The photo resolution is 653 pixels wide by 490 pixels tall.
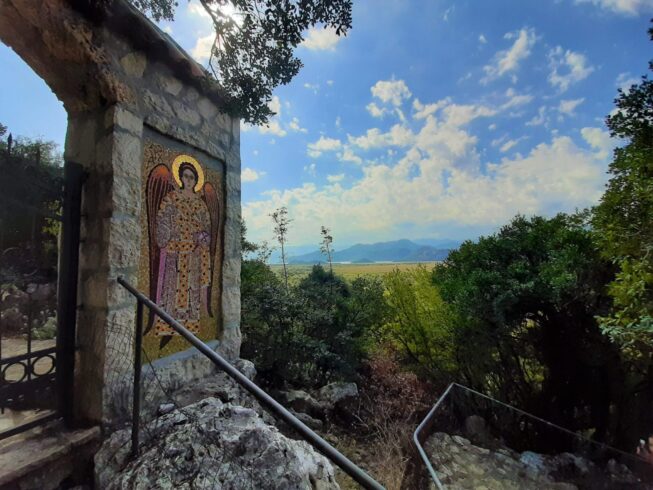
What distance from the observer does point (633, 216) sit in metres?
2.73

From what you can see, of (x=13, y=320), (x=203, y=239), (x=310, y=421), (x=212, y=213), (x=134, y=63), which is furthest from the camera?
(x=13, y=320)

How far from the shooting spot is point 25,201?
1828 millimetres

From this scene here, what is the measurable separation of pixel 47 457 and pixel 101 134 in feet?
6.11

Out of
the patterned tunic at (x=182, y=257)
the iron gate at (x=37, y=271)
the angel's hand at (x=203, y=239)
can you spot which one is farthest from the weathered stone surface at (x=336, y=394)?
the iron gate at (x=37, y=271)

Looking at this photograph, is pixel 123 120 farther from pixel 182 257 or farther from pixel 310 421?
pixel 310 421

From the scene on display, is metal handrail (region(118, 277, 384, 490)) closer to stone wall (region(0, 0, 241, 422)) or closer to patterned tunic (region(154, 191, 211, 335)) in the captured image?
stone wall (region(0, 0, 241, 422))

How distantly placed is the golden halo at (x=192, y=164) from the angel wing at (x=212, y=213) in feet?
0.26

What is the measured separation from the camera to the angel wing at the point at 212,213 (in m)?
2.88

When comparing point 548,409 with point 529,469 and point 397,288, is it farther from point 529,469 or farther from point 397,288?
point 397,288

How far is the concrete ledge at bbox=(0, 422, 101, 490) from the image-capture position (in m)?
1.53

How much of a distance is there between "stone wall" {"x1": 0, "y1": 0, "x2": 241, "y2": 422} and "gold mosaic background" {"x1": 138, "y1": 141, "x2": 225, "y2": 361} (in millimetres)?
84

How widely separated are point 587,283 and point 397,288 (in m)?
3.41

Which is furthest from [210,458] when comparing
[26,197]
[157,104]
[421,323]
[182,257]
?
[421,323]

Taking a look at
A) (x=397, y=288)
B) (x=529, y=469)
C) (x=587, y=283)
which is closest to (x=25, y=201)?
(x=529, y=469)
